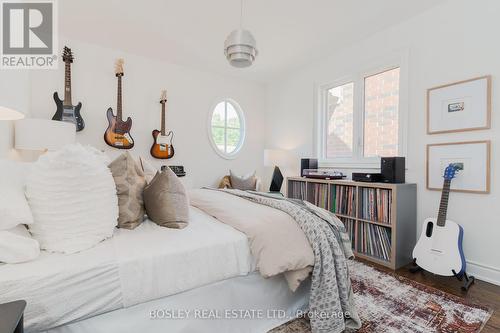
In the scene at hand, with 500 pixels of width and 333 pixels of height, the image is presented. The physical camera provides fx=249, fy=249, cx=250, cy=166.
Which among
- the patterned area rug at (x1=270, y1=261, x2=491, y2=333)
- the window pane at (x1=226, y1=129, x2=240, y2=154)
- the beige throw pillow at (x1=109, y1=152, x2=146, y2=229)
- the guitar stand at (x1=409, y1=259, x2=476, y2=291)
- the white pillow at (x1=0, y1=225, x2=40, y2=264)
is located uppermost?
the window pane at (x1=226, y1=129, x2=240, y2=154)

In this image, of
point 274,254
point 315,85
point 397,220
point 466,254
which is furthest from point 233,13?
point 466,254

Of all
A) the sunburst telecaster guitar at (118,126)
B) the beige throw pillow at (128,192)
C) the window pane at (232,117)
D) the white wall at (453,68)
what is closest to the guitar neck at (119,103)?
the sunburst telecaster guitar at (118,126)

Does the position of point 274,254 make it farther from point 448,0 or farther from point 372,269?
point 448,0

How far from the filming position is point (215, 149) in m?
4.01

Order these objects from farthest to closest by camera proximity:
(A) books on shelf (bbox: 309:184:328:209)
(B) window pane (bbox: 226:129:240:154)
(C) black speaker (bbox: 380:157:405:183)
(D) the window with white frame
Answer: (B) window pane (bbox: 226:129:240:154) → (A) books on shelf (bbox: 309:184:328:209) → (D) the window with white frame → (C) black speaker (bbox: 380:157:405:183)

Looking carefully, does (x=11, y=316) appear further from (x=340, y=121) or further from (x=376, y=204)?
(x=340, y=121)

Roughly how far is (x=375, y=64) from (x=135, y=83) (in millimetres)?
3009

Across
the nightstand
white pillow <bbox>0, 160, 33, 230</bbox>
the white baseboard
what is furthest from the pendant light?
the white baseboard

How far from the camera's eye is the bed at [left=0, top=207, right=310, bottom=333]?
84 cm

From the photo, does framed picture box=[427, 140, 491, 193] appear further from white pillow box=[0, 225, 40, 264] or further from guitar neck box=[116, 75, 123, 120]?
guitar neck box=[116, 75, 123, 120]

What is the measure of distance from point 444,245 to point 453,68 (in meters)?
1.56

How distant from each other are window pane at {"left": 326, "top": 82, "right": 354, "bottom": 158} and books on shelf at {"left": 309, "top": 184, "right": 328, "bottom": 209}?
59 cm

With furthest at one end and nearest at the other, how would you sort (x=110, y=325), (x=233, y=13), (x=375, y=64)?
(x=375, y=64), (x=233, y=13), (x=110, y=325)

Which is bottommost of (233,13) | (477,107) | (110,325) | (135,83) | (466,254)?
(466,254)
